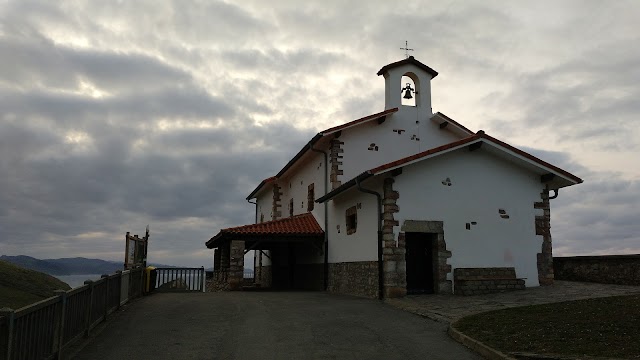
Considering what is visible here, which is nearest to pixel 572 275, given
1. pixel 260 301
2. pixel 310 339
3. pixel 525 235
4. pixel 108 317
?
pixel 525 235

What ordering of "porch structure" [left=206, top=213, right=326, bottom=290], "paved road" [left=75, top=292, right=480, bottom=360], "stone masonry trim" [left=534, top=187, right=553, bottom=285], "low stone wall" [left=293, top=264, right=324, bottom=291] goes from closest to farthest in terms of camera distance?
"paved road" [left=75, top=292, right=480, bottom=360]
"stone masonry trim" [left=534, top=187, right=553, bottom=285]
"porch structure" [left=206, top=213, right=326, bottom=290]
"low stone wall" [left=293, top=264, right=324, bottom=291]

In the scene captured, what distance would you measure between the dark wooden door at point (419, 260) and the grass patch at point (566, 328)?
4.94 meters

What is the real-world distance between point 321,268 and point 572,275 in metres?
9.24

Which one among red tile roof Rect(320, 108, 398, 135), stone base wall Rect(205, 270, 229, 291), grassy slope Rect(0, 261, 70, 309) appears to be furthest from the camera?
grassy slope Rect(0, 261, 70, 309)

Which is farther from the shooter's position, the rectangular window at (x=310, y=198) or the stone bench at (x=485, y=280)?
the rectangular window at (x=310, y=198)

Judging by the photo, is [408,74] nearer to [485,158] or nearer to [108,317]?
[485,158]

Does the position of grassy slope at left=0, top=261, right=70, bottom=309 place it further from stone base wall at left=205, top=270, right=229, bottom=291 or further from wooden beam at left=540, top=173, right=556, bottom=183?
wooden beam at left=540, top=173, right=556, bottom=183

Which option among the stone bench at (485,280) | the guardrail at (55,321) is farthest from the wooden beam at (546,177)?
the guardrail at (55,321)

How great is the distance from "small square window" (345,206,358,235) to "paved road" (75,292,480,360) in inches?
162

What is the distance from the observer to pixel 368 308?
1259cm

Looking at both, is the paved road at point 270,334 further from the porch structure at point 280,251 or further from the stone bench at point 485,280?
the porch structure at point 280,251

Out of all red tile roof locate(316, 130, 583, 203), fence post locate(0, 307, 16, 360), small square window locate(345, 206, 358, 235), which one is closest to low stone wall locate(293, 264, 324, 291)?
small square window locate(345, 206, 358, 235)

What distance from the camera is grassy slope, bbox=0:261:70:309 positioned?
2528 centimetres

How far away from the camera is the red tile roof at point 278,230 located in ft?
62.6
